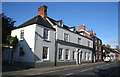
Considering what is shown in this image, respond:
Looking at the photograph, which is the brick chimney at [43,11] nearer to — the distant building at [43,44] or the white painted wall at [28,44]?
the distant building at [43,44]

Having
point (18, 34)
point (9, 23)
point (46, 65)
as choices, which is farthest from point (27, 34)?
point (9, 23)

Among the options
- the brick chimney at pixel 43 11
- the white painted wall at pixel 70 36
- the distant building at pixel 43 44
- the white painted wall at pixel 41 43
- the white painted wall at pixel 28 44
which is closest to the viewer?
the white painted wall at pixel 28 44

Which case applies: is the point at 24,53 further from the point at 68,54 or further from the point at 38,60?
the point at 68,54

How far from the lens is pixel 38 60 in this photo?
55.3 feet

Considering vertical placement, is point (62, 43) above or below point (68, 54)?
above

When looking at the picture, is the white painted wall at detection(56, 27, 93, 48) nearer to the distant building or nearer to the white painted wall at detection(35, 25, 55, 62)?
the distant building

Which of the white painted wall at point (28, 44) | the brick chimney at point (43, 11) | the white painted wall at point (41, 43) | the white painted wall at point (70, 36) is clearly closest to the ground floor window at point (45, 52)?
the white painted wall at point (41, 43)

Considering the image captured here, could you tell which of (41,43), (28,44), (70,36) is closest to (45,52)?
(41,43)

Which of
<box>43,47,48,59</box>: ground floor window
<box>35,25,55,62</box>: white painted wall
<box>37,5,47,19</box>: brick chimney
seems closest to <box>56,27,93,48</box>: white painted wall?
<box>35,25,55,62</box>: white painted wall

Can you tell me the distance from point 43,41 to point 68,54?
300 inches

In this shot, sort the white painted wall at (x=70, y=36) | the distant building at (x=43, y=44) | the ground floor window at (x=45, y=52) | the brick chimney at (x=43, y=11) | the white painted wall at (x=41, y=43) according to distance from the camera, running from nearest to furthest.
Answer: the distant building at (x=43, y=44) < the white painted wall at (x=41, y=43) < the ground floor window at (x=45, y=52) < the white painted wall at (x=70, y=36) < the brick chimney at (x=43, y=11)

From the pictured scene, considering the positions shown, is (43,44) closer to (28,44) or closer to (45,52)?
(45,52)

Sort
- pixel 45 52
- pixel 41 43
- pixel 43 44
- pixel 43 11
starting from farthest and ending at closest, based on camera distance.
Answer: pixel 43 11
pixel 45 52
pixel 43 44
pixel 41 43

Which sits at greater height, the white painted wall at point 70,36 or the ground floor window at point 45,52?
the white painted wall at point 70,36
